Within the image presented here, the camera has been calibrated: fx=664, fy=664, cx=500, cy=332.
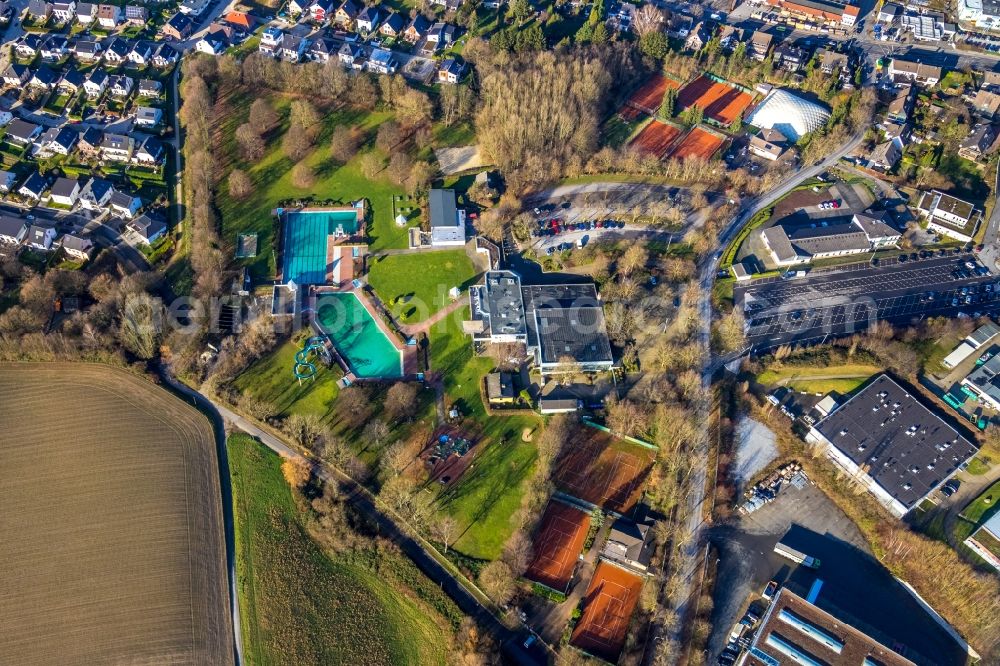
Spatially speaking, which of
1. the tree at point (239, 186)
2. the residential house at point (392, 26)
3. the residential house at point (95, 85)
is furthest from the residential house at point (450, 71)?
the residential house at point (95, 85)

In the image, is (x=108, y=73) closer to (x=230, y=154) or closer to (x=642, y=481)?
(x=230, y=154)

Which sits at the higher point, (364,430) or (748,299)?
(748,299)

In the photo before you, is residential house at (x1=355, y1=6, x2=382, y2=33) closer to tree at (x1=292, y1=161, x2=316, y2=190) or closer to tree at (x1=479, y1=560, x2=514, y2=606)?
tree at (x1=292, y1=161, x2=316, y2=190)

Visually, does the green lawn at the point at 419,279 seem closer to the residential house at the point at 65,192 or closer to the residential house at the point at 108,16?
the residential house at the point at 65,192

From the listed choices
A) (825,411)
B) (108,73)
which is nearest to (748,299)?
(825,411)

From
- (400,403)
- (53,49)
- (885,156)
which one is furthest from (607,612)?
(53,49)

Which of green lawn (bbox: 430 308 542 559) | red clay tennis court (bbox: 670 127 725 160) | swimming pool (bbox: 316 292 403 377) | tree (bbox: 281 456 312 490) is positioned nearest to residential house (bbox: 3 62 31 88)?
swimming pool (bbox: 316 292 403 377)
